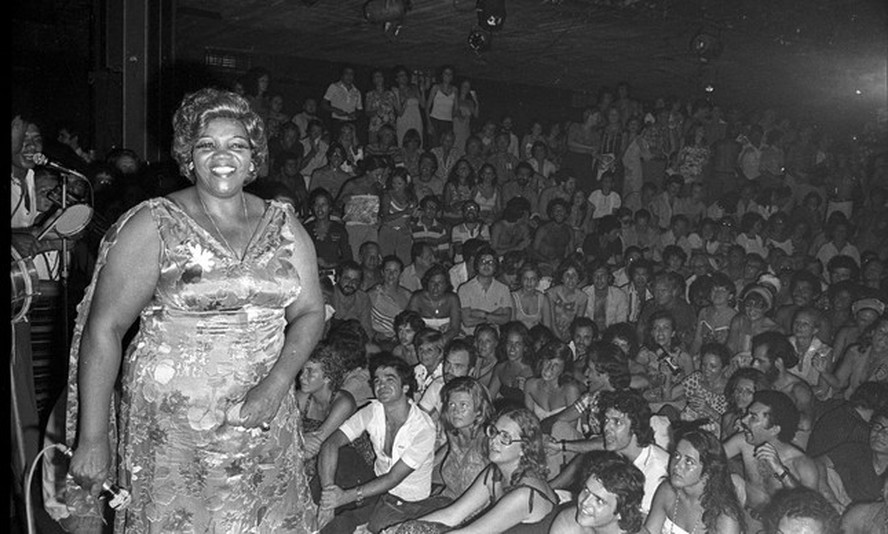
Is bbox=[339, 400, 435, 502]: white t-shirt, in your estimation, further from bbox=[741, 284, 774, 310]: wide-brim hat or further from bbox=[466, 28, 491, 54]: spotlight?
bbox=[466, 28, 491, 54]: spotlight

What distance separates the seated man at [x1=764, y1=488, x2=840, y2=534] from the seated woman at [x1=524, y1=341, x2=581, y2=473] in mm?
2001

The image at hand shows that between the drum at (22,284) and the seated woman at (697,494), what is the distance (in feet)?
8.47

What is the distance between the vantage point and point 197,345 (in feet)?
7.58

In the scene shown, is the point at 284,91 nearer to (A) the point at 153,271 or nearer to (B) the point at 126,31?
(B) the point at 126,31

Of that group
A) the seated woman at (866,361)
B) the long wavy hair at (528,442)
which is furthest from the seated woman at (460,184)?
the long wavy hair at (528,442)

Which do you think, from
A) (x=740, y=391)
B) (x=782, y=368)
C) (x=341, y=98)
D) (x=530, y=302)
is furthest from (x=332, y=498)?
(x=341, y=98)

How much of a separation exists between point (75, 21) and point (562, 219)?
5518 millimetres

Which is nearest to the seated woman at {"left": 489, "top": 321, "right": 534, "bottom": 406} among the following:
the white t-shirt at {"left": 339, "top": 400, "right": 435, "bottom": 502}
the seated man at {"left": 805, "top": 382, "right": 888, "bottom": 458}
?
the white t-shirt at {"left": 339, "top": 400, "right": 435, "bottom": 502}

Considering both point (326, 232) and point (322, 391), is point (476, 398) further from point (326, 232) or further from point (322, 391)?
point (326, 232)

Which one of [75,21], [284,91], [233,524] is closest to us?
[233,524]

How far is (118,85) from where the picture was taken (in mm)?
6465

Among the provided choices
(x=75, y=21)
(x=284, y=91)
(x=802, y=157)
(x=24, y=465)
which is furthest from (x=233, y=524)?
(x=802, y=157)

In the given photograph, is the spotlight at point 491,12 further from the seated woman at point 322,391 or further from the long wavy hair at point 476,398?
the long wavy hair at point 476,398

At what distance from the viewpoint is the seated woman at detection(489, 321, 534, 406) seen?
5.98 m
